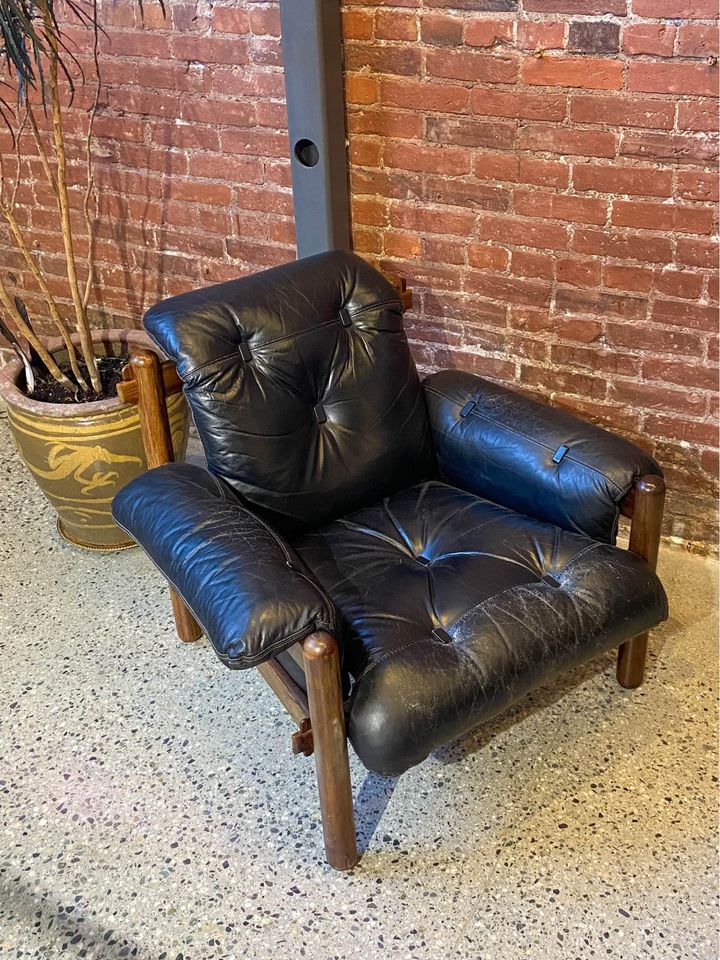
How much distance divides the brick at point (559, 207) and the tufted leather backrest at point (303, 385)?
1.46ft

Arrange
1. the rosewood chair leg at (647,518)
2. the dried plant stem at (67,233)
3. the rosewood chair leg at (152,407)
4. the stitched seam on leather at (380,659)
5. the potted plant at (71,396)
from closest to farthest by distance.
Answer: the stitched seam on leather at (380,659) → the rosewood chair leg at (647,518) → the rosewood chair leg at (152,407) → the dried plant stem at (67,233) → the potted plant at (71,396)

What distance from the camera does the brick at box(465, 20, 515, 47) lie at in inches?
86.6

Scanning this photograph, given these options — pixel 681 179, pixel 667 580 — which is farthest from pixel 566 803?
pixel 681 179

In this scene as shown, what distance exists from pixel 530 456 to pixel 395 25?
1.13 m

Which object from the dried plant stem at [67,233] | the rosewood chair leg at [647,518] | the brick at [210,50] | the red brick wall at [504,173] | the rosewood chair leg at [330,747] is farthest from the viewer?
the brick at [210,50]

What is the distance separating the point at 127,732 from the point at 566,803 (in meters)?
0.97

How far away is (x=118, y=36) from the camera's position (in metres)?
2.72

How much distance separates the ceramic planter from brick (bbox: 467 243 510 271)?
0.88 meters

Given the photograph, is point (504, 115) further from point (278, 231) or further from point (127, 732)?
point (127, 732)

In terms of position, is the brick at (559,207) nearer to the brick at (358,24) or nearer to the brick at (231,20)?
the brick at (358,24)

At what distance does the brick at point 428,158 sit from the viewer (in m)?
2.40

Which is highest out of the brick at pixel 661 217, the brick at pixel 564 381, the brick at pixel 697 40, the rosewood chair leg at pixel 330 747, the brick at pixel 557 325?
the brick at pixel 697 40

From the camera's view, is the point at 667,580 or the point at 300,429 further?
the point at 667,580

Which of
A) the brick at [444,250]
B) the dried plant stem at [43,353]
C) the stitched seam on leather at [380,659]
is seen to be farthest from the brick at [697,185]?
the dried plant stem at [43,353]
